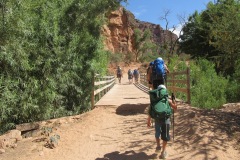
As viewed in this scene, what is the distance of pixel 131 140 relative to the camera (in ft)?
22.4

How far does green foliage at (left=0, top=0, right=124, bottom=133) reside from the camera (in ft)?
26.4

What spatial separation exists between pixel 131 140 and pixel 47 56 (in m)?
4.36

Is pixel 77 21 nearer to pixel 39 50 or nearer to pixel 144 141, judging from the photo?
pixel 39 50

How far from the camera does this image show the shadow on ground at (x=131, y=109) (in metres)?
9.47

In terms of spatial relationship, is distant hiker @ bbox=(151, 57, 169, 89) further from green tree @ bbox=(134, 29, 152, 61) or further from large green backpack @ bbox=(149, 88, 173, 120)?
green tree @ bbox=(134, 29, 152, 61)

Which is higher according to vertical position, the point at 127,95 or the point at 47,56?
the point at 47,56

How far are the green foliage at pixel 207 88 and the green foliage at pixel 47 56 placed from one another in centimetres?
755

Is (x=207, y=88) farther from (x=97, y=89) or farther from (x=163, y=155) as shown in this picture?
(x=163, y=155)

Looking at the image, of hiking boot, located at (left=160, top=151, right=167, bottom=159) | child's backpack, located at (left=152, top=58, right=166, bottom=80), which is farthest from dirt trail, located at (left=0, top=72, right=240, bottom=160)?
child's backpack, located at (left=152, top=58, right=166, bottom=80)

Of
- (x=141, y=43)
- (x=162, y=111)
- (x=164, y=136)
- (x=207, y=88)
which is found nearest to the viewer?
(x=162, y=111)

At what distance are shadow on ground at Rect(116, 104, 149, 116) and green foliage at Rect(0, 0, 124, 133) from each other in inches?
85.3

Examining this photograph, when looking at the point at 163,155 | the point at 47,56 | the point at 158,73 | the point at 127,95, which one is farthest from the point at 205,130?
the point at 127,95

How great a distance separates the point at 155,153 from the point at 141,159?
1.17 feet

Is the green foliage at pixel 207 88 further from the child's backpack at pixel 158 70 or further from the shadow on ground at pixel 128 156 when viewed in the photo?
the shadow on ground at pixel 128 156
